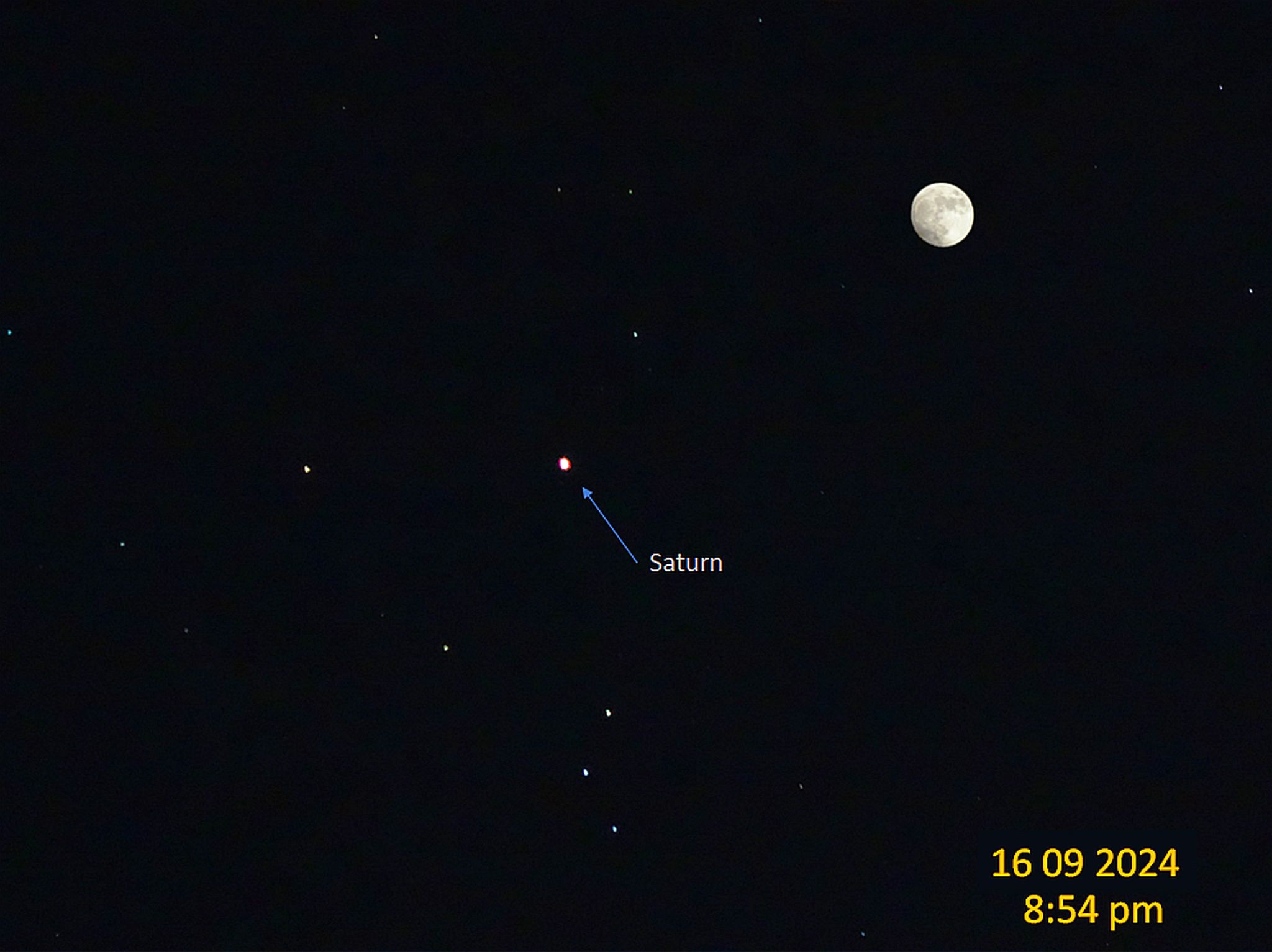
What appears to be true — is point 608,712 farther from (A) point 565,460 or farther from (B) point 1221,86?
(B) point 1221,86

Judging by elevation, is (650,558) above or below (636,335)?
below

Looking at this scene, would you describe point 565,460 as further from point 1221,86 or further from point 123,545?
point 1221,86

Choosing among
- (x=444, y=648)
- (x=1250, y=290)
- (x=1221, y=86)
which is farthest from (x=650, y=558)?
(x=1221, y=86)

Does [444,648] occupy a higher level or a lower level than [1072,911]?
higher

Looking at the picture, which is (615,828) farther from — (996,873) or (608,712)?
(996,873)

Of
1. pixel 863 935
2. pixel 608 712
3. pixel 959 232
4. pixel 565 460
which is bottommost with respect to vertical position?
pixel 863 935

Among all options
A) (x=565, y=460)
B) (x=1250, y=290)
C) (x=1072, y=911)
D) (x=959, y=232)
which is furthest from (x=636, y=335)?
(x=1072, y=911)

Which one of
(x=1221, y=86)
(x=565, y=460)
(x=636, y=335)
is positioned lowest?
(x=565, y=460)
